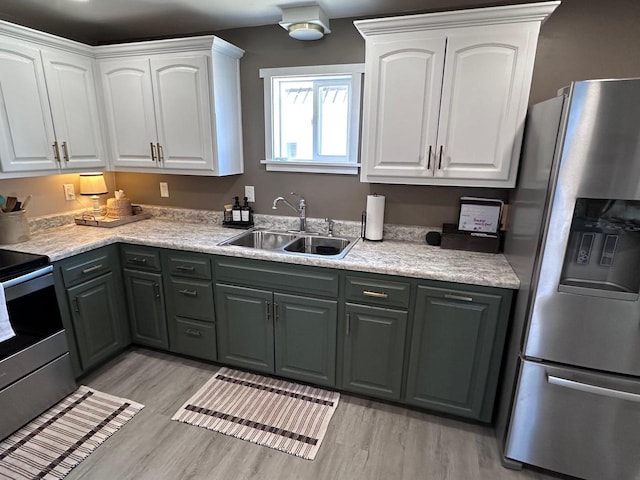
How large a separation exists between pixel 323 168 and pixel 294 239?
1.82ft

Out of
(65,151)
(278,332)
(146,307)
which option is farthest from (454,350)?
(65,151)

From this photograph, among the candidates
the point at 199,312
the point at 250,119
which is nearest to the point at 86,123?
the point at 250,119

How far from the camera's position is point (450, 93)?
1916 millimetres

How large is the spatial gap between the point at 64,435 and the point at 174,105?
83.1 inches

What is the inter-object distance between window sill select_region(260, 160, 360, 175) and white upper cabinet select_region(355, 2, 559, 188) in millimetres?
347

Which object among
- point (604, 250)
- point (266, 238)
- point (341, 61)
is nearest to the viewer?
point (604, 250)

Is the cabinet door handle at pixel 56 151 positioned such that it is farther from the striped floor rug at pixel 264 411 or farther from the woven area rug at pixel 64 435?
the striped floor rug at pixel 264 411

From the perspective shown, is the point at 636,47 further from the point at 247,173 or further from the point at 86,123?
the point at 86,123

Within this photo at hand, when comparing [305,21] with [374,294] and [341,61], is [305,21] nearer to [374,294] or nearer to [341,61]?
[341,61]

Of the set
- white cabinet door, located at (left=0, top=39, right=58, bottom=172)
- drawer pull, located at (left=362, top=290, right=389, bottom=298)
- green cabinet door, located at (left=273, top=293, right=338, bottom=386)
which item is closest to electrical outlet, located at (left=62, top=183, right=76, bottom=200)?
white cabinet door, located at (left=0, top=39, right=58, bottom=172)

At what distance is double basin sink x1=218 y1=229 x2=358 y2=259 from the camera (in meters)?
2.48

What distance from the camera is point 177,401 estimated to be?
86.0 inches

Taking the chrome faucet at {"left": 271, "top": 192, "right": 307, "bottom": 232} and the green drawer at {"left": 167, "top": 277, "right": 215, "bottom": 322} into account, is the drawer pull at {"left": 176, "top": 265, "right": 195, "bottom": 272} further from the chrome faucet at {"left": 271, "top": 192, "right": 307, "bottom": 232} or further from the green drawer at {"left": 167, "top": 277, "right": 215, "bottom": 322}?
the chrome faucet at {"left": 271, "top": 192, "right": 307, "bottom": 232}

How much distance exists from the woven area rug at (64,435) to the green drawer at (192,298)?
2.04 ft
